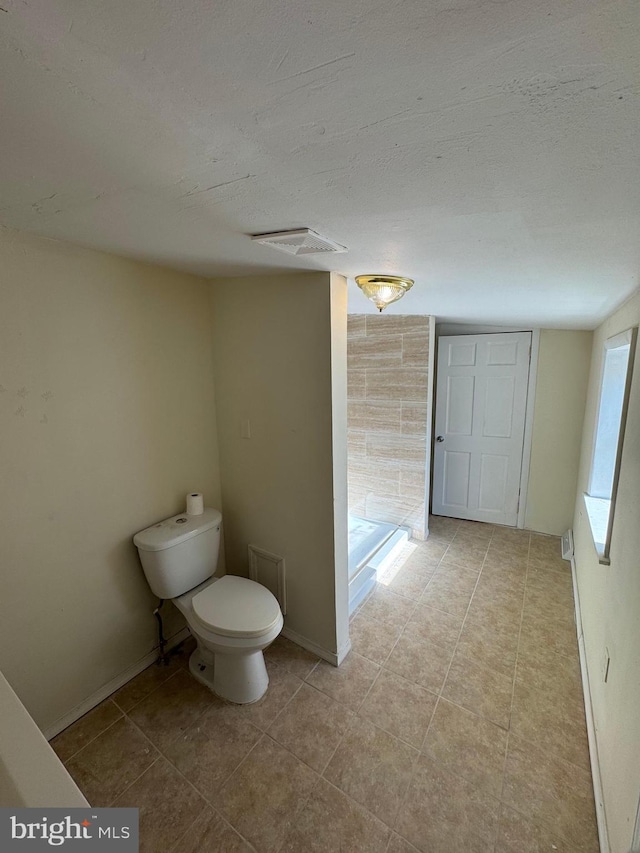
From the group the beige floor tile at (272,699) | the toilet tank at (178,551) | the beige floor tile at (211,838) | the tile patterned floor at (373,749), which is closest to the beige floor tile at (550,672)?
the tile patterned floor at (373,749)

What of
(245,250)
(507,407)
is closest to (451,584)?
(507,407)

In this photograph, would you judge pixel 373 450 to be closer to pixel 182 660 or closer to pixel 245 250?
pixel 182 660

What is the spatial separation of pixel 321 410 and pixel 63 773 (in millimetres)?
1444

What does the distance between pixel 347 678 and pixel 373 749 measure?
0.37 meters

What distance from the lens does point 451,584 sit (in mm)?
2754

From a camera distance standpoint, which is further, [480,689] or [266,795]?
[480,689]

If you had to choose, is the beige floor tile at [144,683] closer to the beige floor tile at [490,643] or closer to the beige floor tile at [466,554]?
the beige floor tile at [490,643]

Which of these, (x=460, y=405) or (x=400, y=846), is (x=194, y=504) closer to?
(x=400, y=846)

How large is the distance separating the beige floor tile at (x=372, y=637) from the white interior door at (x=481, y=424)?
70.5 inches

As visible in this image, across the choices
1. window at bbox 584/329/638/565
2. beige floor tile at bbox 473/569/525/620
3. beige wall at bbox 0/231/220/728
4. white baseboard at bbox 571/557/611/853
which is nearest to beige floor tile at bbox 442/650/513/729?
white baseboard at bbox 571/557/611/853

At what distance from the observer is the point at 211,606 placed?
1820 millimetres

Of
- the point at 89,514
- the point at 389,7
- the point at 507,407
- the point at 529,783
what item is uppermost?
the point at 389,7

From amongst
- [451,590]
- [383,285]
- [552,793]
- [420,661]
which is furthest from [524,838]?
[383,285]

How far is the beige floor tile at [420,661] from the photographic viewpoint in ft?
6.41
